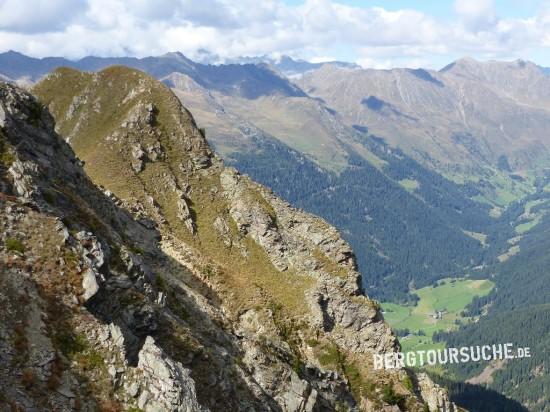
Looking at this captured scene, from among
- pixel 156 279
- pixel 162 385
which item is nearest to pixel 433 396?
pixel 156 279

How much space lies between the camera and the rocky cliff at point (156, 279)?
37.9 m

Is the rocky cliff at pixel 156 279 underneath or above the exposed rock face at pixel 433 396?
above

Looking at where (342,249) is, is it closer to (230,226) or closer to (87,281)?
(230,226)

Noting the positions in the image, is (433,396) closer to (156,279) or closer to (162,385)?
(156,279)

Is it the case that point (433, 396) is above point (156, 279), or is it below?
below

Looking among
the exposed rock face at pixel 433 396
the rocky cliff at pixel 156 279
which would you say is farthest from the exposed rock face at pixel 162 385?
the exposed rock face at pixel 433 396

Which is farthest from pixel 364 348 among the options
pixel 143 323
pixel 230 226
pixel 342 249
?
pixel 143 323

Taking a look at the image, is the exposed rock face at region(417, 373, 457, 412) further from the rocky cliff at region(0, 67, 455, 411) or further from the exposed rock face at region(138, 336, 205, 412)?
the exposed rock face at region(138, 336, 205, 412)

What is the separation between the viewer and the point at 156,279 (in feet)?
225

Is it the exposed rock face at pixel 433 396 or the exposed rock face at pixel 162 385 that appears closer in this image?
the exposed rock face at pixel 162 385

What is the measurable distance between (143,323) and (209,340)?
635 inches

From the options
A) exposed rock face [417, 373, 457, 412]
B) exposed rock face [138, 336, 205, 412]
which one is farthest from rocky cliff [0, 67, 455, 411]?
exposed rock face [417, 373, 457, 412]

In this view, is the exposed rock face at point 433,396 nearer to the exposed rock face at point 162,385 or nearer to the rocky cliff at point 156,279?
the rocky cliff at point 156,279

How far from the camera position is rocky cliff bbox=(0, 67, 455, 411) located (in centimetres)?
3794
